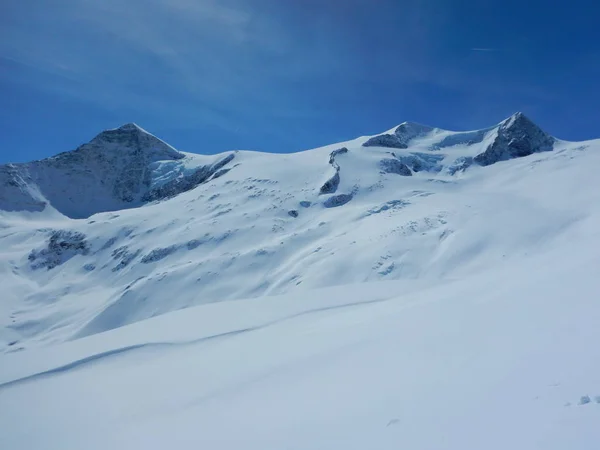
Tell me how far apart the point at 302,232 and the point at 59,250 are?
52.4 meters

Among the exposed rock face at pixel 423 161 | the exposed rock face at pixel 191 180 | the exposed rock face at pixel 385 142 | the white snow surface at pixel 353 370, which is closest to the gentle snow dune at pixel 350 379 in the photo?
the white snow surface at pixel 353 370

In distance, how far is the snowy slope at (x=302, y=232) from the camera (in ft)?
130

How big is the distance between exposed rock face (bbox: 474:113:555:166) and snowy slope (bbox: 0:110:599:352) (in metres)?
0.38

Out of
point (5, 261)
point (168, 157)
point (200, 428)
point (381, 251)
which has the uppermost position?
Answer: point (168, 157)

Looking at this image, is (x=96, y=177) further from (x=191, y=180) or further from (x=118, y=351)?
(x=118, y=351)

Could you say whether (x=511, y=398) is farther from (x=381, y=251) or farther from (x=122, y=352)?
(x=381, y=251)

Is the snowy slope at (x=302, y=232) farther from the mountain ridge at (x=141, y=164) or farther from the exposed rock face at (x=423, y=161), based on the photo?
the mountain ridge at (x=141, y=164)

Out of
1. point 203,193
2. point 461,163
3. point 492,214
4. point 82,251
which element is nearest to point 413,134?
point 461,163

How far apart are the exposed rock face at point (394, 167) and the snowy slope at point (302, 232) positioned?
29 centimetres

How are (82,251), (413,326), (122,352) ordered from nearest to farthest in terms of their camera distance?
(413,326), (122,352), (82,251)

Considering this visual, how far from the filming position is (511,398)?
4.56m

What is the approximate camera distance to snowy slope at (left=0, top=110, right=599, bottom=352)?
130 feet

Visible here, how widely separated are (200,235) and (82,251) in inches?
1163

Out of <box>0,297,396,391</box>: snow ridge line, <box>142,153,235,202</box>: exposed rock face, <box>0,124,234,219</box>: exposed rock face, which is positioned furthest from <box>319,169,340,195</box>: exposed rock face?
<box>0,124,234,219</box>: exposed rock face
